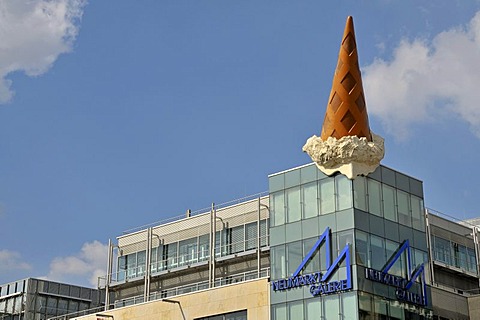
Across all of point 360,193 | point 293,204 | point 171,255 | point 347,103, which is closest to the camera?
point 360,193

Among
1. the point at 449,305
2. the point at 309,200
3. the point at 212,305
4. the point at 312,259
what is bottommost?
the point at 449,305

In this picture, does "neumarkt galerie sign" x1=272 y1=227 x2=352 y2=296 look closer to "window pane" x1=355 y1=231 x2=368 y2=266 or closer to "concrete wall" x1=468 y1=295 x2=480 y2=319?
"window pane" x1=355 y1=231 x2=368 y2=266

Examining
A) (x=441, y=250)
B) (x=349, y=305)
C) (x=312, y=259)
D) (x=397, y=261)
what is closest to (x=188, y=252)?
(x=441, y=250)

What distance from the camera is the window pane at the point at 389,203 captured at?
60.1m

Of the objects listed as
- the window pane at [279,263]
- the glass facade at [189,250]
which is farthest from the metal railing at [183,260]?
the window pane at [279,263]

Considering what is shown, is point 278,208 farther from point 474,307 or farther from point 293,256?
point 474,307

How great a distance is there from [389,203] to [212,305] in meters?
Answer: 15.0

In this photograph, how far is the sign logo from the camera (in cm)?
5728

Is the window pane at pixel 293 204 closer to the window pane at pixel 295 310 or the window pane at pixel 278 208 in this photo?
the window pane at pixel 278 208

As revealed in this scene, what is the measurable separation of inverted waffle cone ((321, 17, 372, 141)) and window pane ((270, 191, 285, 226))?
17.2 ft

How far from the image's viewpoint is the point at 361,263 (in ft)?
186

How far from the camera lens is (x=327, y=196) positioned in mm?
59031

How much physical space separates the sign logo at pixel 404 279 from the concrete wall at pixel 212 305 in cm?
804

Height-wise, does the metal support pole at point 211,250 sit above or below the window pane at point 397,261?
above
